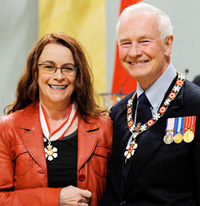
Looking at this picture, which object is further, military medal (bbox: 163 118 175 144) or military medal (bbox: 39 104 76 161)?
military medal (bbox: 39 104 76 161)

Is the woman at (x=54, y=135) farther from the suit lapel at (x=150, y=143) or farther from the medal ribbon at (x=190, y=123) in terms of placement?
Answer: the medal ribbon at (x=190, y=123)

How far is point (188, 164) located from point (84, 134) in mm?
714

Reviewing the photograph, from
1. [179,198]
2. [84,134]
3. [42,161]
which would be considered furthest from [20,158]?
[179,198]

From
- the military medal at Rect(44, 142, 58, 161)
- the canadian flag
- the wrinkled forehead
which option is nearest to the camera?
the wrinkled forehead

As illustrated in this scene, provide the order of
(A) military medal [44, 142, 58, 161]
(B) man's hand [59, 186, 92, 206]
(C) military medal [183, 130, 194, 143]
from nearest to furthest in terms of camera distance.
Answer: (C) military medal [183, 130, 194, 143] → (B) man's hand [59, 186, 92, 206] → (A) military medal [44, 142, 58, 161]

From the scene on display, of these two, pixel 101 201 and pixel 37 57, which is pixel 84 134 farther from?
pixel 37 57

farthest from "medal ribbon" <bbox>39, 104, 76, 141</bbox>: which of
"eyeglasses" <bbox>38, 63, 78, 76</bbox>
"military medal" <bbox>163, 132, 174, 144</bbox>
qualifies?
"military medal" <bbox>163, 132, 174, 144</bbox>

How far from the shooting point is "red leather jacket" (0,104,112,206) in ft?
6.84

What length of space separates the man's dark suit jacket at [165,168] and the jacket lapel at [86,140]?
259 mm

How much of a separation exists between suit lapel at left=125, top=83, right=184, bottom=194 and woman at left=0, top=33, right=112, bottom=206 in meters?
0.35

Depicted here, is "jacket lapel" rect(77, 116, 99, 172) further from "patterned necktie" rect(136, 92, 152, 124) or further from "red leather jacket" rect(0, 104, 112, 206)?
"patterned necktie" rect(136, 92, 152, 124)

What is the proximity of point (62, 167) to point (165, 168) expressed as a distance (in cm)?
64

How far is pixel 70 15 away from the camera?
18.8ft

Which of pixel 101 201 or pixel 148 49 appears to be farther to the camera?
pixel 101 201
